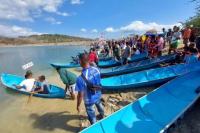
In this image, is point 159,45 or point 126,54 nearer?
point 159,45

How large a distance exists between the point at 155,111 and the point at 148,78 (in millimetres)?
4408

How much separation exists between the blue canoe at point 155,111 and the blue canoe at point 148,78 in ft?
6.17

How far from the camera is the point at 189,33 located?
45.5 feet

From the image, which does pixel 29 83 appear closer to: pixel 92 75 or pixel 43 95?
pixel 43 95

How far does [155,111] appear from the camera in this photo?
7.02 metres

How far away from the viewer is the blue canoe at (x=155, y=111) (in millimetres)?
6105

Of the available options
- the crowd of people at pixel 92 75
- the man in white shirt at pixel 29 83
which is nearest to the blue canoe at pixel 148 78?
the crowd of people at pixel 92 75

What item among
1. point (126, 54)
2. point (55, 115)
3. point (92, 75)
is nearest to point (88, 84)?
point (92, 75)

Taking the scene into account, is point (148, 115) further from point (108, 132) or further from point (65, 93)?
point (65, 93)

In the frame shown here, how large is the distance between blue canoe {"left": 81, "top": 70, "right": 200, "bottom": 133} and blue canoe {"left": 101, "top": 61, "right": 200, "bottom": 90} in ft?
6.17

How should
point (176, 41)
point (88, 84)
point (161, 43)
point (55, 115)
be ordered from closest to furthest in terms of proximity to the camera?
point (88, 84), point (55, 115), point (176, 41), point (161, 43)

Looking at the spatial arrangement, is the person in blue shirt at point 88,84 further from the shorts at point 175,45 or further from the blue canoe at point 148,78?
the shorts at point 175,45

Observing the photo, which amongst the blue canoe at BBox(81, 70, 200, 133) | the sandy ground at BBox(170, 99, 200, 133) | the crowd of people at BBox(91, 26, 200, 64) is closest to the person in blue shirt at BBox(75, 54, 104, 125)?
the blue canoe at BBox(81, 70, 200, 133)

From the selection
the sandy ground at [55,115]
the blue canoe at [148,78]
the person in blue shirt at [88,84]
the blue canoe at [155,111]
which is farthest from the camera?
the blue canoe at [148,78]
